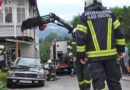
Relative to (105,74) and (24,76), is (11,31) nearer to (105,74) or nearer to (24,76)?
(24,76)

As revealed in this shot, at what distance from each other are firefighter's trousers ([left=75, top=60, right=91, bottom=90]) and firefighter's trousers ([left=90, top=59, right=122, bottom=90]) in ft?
6.85

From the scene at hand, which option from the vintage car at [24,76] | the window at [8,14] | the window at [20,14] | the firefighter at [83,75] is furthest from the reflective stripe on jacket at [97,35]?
the window at [20,14]

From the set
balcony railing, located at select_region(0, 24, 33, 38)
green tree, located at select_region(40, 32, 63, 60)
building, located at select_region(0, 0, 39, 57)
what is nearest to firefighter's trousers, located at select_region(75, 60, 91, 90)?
building, located at select_region(0, 0, 39, 57)

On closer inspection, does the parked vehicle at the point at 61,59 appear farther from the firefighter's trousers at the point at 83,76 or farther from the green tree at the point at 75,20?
the green tree at the point at 75,20

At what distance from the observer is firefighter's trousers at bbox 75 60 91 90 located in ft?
21.3

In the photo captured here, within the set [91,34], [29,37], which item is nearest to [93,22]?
[91,34]

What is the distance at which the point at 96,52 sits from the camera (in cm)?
440

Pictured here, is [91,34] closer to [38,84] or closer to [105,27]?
[105,27]

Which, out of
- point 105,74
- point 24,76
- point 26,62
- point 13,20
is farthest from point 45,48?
point 105,74

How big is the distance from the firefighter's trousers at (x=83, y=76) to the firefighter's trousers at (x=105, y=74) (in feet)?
6.85

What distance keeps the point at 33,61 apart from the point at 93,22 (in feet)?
29.4

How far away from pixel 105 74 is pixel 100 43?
57cm

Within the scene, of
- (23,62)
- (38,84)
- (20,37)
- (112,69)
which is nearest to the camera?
(112,69)

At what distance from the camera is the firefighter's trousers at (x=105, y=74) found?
429 cm
